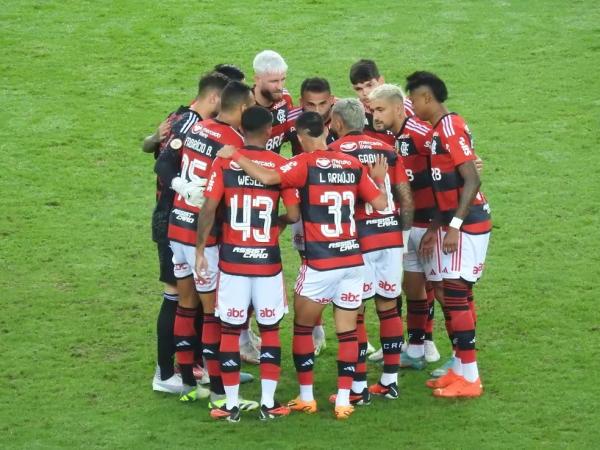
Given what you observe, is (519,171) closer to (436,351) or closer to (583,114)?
(583,114)

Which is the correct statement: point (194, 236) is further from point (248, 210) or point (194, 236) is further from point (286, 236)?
point (286, 236)

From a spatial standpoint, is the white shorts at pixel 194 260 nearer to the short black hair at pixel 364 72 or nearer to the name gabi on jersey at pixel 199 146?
the name gabi on jersey at pixel 199 146

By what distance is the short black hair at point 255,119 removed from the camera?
7.67 meters

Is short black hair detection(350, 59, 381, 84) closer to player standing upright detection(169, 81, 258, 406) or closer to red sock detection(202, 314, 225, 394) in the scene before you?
player standing upright detection(169, 81, 258, 406)

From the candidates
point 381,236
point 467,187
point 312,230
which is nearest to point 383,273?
point 381,236

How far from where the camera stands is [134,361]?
8.98 metres

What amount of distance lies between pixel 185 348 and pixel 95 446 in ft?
3.39

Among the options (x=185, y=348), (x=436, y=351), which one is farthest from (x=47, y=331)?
(x=436, y=351)

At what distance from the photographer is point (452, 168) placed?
818cm

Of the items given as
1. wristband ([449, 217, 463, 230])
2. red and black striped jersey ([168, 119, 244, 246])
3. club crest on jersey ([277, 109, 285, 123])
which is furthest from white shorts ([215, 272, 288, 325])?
club crest on jersey ([277, 109, 285, 123])

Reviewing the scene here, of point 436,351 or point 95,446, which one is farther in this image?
point 436,351

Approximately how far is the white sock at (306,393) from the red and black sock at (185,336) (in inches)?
32.6

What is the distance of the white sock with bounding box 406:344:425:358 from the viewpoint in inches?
354

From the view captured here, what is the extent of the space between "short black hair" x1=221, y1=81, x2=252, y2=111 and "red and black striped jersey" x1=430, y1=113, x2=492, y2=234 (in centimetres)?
133
